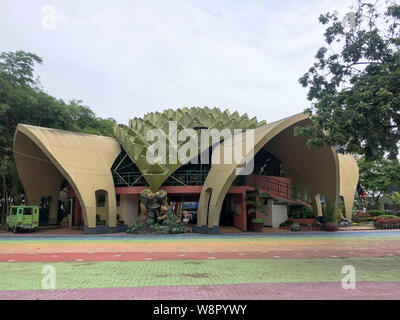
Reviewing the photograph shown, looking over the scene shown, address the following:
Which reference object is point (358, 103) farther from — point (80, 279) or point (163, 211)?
point (163, 211)

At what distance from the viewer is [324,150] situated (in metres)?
23.8

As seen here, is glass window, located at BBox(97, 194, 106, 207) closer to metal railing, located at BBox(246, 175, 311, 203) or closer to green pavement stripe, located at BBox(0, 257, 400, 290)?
metal railing, located at BBox(246, 175, 311, 203)

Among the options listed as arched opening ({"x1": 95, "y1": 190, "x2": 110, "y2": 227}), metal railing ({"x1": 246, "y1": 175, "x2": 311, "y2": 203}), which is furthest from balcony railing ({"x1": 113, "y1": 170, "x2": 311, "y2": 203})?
arched opening ({"x1": 95, "y1": 190, "x2": 110, "y2": 227})

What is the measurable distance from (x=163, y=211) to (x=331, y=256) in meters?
12.9

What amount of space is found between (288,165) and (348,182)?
606cm

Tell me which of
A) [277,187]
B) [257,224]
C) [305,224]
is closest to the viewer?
[257,224]

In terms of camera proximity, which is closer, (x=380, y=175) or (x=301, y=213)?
(x=301, y=213)

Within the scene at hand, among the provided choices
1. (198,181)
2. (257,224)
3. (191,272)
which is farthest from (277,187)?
(191,272)

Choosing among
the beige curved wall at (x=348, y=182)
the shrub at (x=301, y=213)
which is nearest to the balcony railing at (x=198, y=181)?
the shrub at (x=301, y=213)

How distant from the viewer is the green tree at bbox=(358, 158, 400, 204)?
37625mm

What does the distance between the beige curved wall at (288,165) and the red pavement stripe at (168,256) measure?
300 inches

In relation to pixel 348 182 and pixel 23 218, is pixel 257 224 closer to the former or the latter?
pixel 348 182

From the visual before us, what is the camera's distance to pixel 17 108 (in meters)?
26.1
